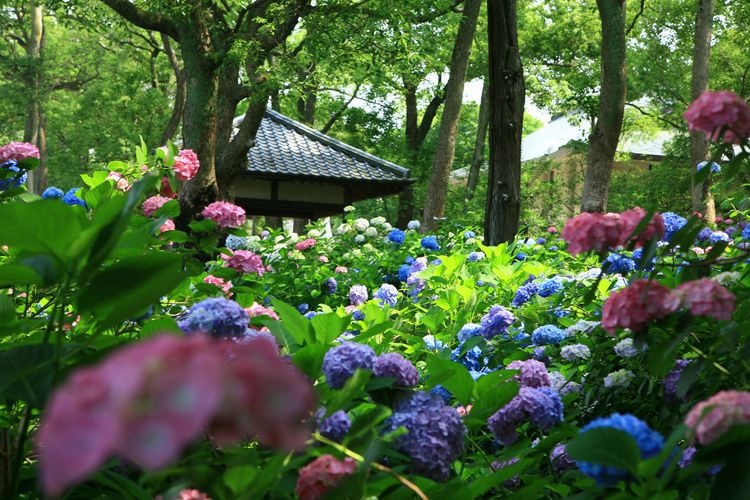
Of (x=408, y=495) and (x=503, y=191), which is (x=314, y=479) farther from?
(x=503, y=191)

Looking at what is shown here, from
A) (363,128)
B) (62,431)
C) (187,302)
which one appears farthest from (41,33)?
(62,431)

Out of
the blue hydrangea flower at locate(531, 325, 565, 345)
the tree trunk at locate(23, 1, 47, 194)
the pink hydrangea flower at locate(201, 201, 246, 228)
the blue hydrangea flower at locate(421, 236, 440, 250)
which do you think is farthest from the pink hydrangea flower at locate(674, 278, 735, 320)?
the tree trunk at locate(23, 1, 47, 194)

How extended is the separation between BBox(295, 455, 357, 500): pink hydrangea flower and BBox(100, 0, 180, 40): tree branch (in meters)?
12.1

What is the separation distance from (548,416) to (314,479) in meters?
0.65

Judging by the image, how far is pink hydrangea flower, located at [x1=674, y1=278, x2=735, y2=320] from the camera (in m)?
0.98

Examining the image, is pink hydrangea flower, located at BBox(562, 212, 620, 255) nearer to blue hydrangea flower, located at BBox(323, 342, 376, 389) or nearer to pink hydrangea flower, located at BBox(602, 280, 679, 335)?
pink hydrangea flower, located at BBox(602, 280, 679, 335)

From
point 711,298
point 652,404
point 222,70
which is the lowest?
point 652,404

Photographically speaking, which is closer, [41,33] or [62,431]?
[62,431]

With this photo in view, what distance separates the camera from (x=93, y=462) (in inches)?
11.6

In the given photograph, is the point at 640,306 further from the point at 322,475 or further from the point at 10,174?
the point at 10,174

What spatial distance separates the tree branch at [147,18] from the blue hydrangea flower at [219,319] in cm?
1181

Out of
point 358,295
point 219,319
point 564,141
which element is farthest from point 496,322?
point 564,141

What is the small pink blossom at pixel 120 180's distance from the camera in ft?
9.07

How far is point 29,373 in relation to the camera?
767 millimetres
